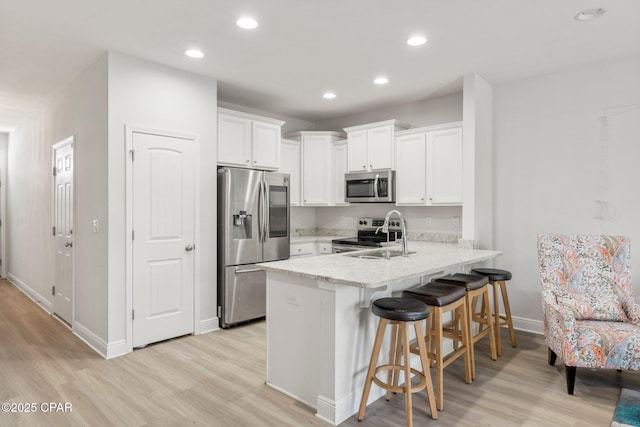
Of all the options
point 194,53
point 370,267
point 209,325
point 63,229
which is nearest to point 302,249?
point 209,325

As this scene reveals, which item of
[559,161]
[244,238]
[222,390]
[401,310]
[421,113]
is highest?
[421,113]

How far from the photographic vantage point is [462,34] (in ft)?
9.73

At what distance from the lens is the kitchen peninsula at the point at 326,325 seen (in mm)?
2244

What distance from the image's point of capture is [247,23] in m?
2.78

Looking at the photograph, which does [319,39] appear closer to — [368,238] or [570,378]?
[368,238]

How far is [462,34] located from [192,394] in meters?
3.34

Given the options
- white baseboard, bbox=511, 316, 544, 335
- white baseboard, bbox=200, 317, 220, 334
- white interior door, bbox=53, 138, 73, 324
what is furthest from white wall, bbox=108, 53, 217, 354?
white baseboard, bbox=511, 316, 544, 335

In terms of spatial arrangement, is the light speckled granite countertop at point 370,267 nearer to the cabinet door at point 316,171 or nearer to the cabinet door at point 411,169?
the cabinet door at point 411,169

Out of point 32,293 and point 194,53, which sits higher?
point 194,53

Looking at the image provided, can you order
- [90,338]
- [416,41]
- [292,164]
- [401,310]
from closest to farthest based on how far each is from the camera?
1. [401,310]
2. [416,41]
3. [90,338]
4. [292,164]

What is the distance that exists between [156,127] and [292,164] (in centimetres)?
214

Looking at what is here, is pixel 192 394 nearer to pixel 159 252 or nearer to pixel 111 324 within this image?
pixel 111 324

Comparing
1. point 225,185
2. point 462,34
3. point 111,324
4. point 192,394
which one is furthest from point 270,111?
point 192,394

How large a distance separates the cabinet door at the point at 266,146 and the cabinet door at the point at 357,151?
3.30 feet
